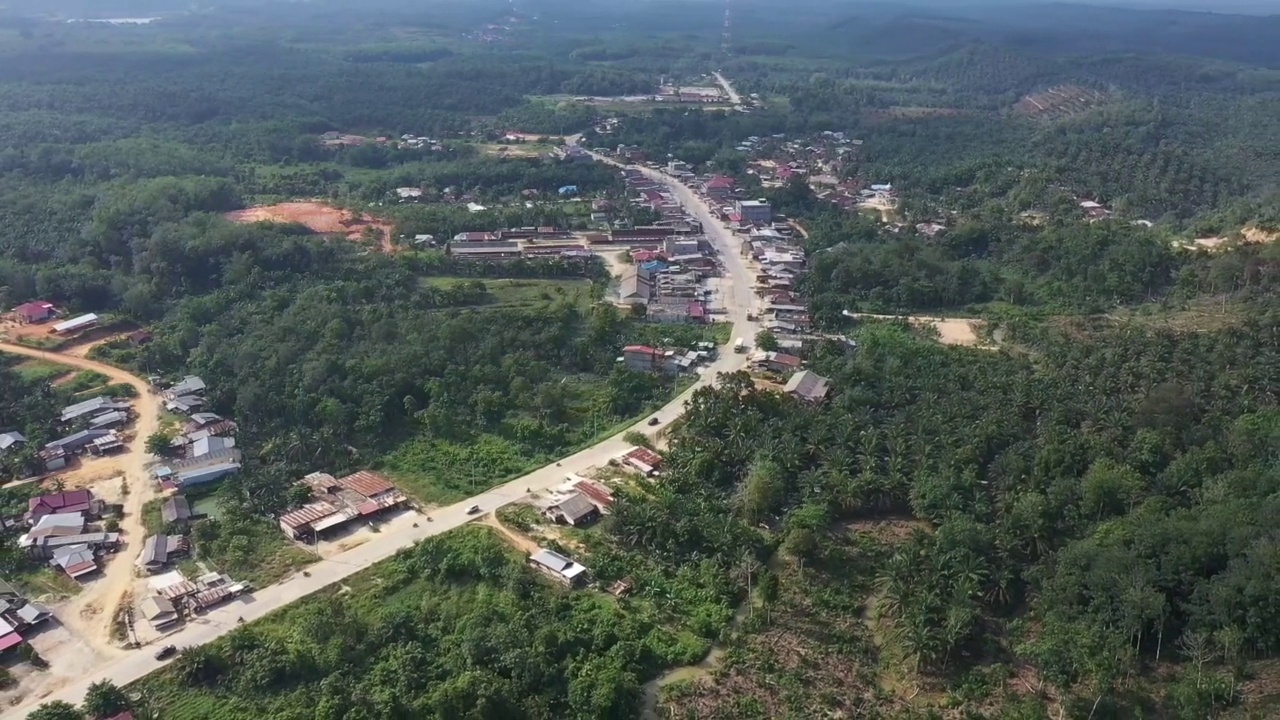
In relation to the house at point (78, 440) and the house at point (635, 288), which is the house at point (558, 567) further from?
the house at point (635, 288)

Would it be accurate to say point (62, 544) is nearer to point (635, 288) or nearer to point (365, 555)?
point (365, 555)

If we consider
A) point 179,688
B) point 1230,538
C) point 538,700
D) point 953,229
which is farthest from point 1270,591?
point 953,229

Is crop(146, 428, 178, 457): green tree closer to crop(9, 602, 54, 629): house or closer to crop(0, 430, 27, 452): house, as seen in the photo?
crop(0, 430, 27, 452): house

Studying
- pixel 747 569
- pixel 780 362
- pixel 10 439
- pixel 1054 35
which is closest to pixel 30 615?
pixel 10 439

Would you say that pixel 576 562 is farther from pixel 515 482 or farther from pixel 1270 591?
pixel 1270 591

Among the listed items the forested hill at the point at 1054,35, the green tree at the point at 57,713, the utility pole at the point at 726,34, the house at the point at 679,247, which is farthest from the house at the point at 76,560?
the forested hill at the point at 1054,35

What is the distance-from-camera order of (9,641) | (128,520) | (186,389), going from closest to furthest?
(9,641) < (128,520) < (186,389)
